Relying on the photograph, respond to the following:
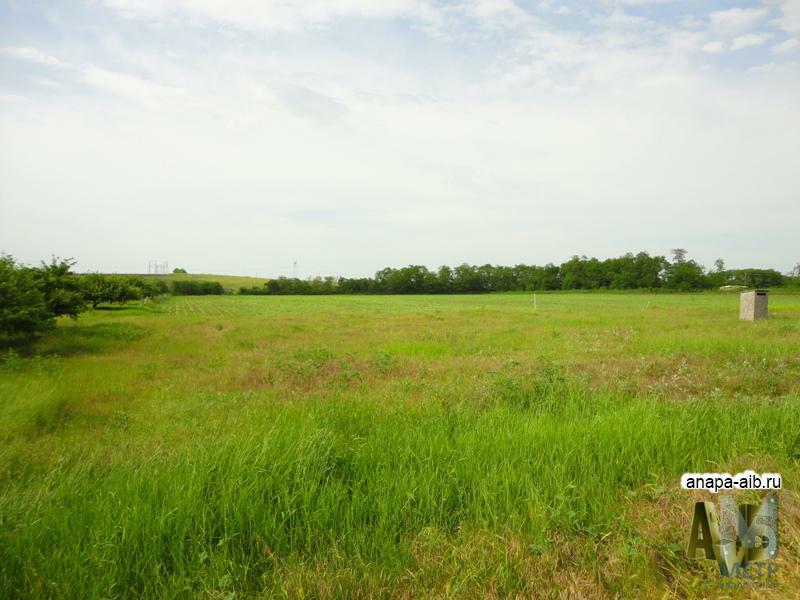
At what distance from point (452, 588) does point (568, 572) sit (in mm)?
822

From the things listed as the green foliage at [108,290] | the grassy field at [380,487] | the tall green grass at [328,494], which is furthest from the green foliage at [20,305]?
the green foliage at [108,290]

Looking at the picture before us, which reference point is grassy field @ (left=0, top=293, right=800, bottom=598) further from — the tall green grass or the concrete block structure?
the concrete block structure

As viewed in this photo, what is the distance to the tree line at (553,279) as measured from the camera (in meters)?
113

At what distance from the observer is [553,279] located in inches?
5551

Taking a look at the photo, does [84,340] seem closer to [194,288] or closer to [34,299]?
[34,299]

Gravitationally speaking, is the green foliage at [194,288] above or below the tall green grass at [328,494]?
above

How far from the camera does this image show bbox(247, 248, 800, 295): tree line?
112625 mm

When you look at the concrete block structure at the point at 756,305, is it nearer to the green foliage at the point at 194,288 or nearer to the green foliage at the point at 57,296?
the green foliage at the point at 57,296

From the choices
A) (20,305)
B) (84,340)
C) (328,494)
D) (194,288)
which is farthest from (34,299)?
(194,288)

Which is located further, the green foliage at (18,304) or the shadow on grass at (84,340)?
the shadow on grass at (84,340)

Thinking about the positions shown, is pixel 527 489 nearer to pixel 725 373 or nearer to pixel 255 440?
pixel 255 440

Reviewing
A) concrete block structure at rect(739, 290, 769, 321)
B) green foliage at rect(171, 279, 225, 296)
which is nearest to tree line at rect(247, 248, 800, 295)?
green foliage at rect(171, 279, 225, 296)

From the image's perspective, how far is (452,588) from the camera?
2.68 metres

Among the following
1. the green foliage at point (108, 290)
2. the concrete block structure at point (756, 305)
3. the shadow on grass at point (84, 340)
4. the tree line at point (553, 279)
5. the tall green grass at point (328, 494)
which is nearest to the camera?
the tall green grass at point (328, 494)
